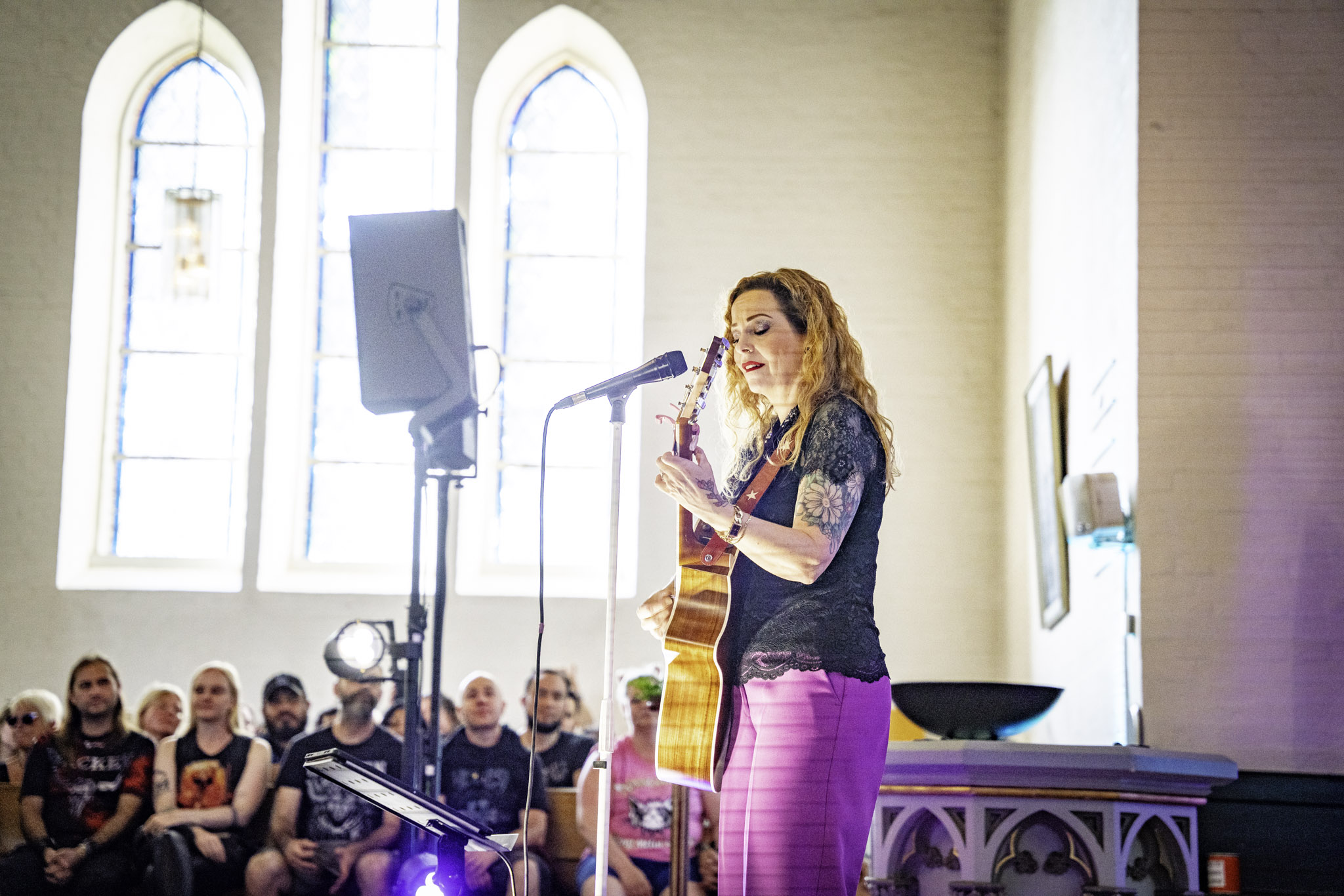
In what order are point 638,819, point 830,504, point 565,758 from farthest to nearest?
point 565,758 < point 638,819 < point 830,504

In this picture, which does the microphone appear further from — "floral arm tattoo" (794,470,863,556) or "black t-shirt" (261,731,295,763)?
"black t-shirt" (261,731,295,763)

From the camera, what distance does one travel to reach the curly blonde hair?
2.36 meters

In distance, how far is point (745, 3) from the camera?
779 centimetres

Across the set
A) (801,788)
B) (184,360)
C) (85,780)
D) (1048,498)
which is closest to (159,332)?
(184,360)

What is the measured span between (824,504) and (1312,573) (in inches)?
91.3

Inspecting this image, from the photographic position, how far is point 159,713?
626 centimetres

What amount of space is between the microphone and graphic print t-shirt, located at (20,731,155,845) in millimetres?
3934

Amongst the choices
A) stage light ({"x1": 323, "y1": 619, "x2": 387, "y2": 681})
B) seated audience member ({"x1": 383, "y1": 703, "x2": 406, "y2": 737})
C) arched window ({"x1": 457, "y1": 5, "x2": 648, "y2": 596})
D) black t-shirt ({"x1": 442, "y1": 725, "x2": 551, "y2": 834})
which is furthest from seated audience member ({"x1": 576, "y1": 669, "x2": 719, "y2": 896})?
arched window ({"x1": 457, "y1": 5, "x2": 648, "y2": 596})

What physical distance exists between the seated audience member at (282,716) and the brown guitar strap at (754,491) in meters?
4.33

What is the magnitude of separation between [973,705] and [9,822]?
156 inches

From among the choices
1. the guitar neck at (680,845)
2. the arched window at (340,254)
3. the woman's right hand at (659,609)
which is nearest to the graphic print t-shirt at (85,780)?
the arched window at (340,254)

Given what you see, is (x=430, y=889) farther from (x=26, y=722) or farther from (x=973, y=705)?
(x=26, y=722)

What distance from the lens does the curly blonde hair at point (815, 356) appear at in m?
2.36

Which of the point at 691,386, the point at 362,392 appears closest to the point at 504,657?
the point at 362,392
